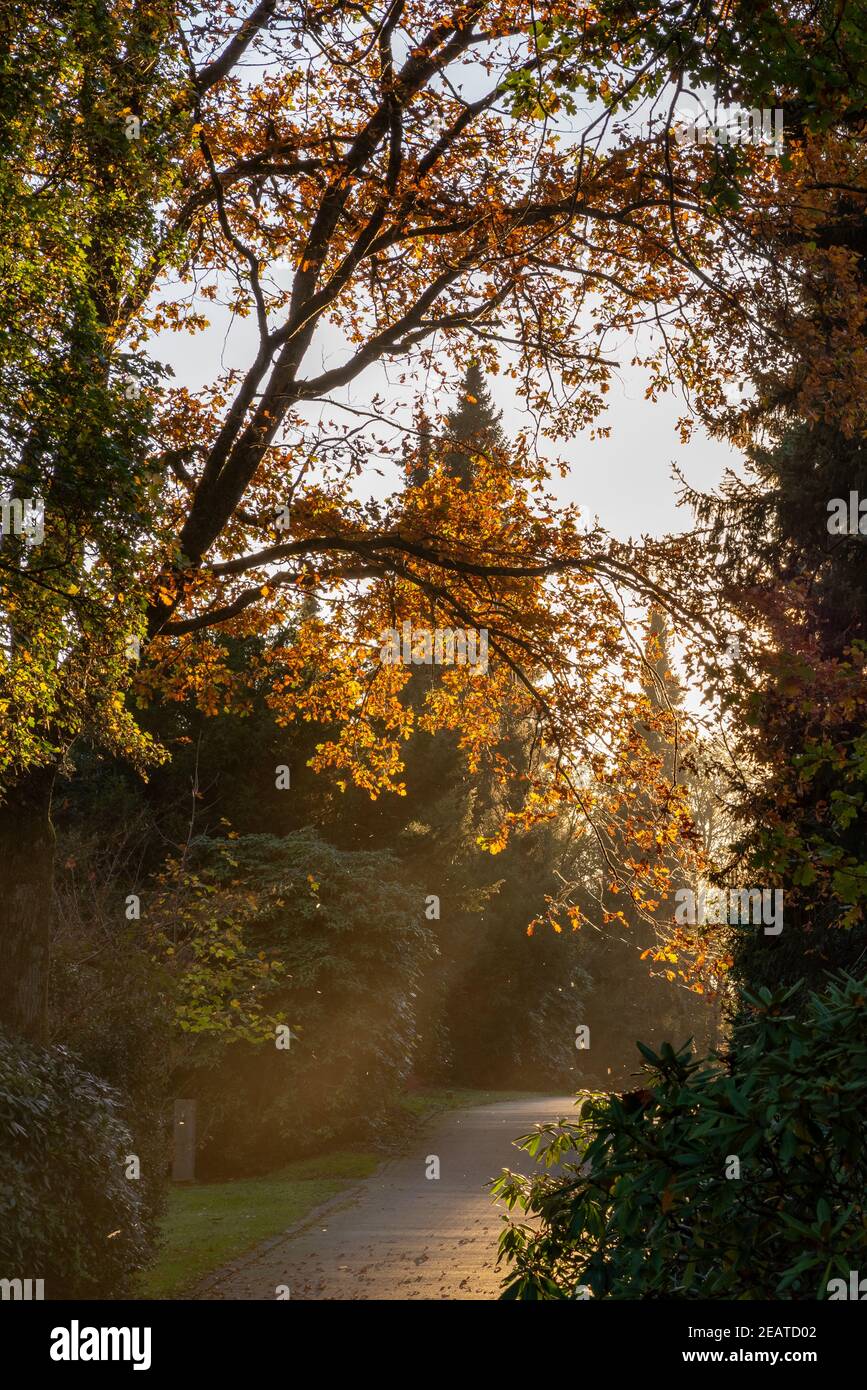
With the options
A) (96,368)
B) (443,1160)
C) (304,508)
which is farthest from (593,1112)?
(443,1160)

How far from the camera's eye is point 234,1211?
1427cm

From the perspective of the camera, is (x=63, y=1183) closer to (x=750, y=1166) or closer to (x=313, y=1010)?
(x=750, y=1166)

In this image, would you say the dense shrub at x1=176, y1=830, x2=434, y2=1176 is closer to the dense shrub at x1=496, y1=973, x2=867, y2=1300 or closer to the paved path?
the paved path

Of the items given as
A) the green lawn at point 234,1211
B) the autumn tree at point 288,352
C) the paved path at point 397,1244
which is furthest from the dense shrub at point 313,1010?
the autumn tree at point 288,352

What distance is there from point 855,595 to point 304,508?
27.9ft

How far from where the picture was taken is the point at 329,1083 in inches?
770

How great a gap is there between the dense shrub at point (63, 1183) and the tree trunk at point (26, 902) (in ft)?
2.39

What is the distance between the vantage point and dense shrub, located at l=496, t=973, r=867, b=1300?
3379mm

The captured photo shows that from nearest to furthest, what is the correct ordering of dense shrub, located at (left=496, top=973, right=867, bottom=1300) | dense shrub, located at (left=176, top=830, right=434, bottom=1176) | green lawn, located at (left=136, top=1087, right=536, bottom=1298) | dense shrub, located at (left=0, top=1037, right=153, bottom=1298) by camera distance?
dense shrub, located at (left=496, top=973, right=867, bottom=1300), dense shrub, located at (left=0, top=1037, right=153, bottom=1298), green lawn, located at (left=136, top=1087, right=536, bottom=1298), dense shrub, located at (left=176, top=830, right=434, bottom=1176)

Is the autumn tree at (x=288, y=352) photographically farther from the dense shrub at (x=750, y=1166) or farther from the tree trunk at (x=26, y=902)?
the dense shrub at (x=750, y=1166)

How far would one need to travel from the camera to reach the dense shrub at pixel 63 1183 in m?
7.13

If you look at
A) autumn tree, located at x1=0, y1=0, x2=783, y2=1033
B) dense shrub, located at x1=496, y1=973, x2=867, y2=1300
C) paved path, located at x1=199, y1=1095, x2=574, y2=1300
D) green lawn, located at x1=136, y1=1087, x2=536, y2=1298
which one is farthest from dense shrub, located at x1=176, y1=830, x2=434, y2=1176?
dense shrub, located at x1=496, y1=973, x2=867, y2=1300

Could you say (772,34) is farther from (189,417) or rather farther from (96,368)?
(189,417)

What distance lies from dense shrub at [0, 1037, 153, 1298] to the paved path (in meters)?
1.53
